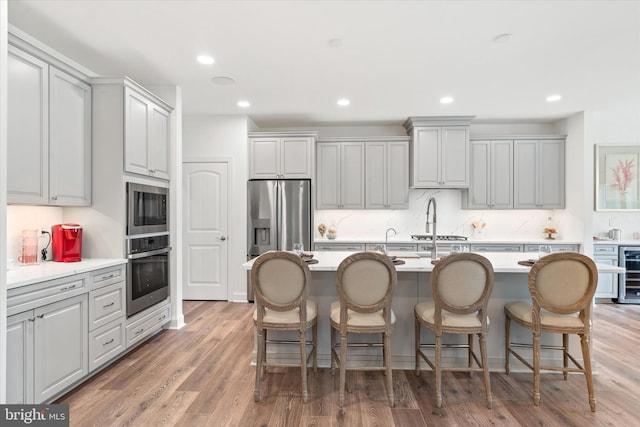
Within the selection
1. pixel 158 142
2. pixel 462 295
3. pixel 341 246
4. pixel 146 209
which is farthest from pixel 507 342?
pixel 158 142

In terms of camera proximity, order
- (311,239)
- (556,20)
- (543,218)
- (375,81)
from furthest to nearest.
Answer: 1. (543,218)
2. (311,239)
3. (375,81)
4. (556,20)

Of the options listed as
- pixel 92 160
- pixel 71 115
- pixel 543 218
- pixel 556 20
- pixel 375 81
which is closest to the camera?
pixel 556 20

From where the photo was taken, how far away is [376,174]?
522cm

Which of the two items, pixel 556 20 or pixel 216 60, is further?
pixel 216 60

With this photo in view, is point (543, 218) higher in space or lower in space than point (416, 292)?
higher

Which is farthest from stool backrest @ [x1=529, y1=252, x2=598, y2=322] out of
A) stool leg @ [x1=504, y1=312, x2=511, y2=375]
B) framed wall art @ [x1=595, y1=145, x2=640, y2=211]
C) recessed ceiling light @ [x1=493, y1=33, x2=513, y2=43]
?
framed wall art @ [x1=595, y1=145, x2=640, y2=211]

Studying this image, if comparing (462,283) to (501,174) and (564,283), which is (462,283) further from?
(501,174)

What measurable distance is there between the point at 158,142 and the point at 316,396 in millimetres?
2932

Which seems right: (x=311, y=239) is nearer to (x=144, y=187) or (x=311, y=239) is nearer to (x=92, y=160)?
(x=144, y=187)

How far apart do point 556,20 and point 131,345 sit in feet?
14.6

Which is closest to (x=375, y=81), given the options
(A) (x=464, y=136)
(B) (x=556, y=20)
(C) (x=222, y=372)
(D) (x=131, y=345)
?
(B) (x=556, y=20)

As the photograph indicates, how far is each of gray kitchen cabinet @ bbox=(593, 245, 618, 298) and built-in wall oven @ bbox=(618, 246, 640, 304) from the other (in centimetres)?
6

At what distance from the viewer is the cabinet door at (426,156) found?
5074 millimetres

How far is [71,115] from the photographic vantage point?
2766mm
